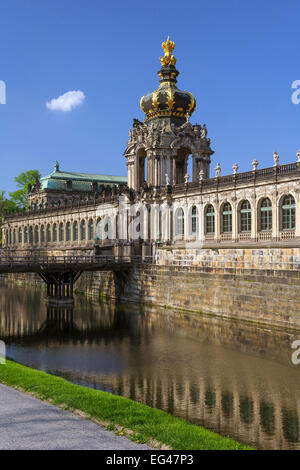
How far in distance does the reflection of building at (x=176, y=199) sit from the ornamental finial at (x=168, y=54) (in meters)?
0.14

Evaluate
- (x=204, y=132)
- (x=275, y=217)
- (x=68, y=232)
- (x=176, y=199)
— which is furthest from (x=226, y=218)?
(x=68, y=232)

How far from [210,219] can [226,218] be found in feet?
8.20

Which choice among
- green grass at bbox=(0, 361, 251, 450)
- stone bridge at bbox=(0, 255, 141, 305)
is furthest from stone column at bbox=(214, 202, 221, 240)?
green grass at bbox=(0, 361, 251, 450)

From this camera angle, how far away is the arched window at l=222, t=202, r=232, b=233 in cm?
4931

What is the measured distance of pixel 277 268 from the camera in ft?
125

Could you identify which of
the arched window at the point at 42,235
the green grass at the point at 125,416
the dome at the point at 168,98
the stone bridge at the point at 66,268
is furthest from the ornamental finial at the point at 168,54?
the green grass at the point at 125,416

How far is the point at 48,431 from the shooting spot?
13.7 metres

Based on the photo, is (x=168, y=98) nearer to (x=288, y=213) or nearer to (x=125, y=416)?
(x=288, y=213)

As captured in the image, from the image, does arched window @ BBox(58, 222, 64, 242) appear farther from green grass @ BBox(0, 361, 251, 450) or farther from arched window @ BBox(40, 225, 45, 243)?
green grass @ BBox(0, 361, 251, 450)

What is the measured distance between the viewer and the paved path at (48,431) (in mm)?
12758

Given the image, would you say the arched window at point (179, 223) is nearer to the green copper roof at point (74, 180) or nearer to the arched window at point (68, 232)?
the arched window at point (68, 232)

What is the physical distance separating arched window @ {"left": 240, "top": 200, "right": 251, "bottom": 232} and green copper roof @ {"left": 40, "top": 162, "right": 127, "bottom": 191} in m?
62.4

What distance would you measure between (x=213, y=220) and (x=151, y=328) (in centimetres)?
1777
